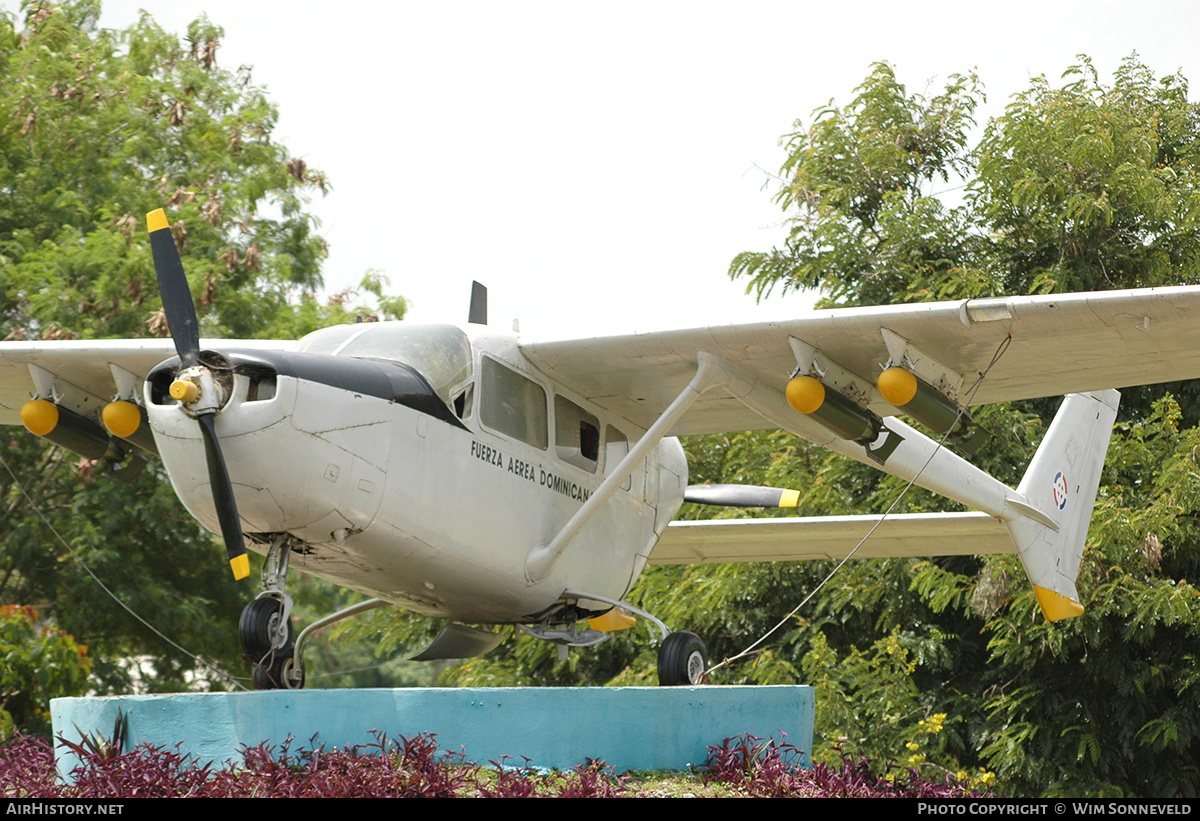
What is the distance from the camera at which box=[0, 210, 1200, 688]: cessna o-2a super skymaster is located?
270 inches

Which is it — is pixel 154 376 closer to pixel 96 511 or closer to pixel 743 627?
pixel 96 511

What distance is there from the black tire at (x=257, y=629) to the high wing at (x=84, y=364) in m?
2.03

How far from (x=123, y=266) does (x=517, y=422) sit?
1023 centimetres

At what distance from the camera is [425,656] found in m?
9.13

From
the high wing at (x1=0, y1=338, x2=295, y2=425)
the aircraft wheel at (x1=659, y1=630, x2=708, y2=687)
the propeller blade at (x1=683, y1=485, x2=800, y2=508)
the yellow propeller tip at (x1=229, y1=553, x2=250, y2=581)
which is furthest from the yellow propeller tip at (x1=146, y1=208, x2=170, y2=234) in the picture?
the propeller blade at (x1=683, y1=485, x2=800, y2=508)

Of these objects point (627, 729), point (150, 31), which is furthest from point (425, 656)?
point (150, 31)

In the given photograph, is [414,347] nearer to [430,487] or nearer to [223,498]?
[430,487]

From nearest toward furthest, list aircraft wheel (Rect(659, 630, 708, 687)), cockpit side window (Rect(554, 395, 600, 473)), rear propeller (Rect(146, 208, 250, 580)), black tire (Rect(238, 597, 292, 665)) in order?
rear propeller (Rect(146, 208, 250, 580))
black tire (Rect(238, 597, 292, 665))
aircraft wheel (Rect(659, 630, 708, 687))
cockpit side window (Rect(554, 395, 600, 473))

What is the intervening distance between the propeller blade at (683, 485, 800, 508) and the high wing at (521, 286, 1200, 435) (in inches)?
52.2

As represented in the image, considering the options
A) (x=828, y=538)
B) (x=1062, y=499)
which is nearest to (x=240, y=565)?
(x=828, y=538)

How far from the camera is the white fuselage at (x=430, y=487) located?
6.79 m

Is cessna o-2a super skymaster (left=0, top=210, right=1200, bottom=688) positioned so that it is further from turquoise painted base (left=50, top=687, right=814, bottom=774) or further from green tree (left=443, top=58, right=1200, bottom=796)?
green tree (left=443, top=58, right=1200, bottom=796)

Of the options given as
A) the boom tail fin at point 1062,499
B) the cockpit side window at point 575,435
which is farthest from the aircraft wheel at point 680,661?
the boom tail fin at point 1062,499

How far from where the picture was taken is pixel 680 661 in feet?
28.9
